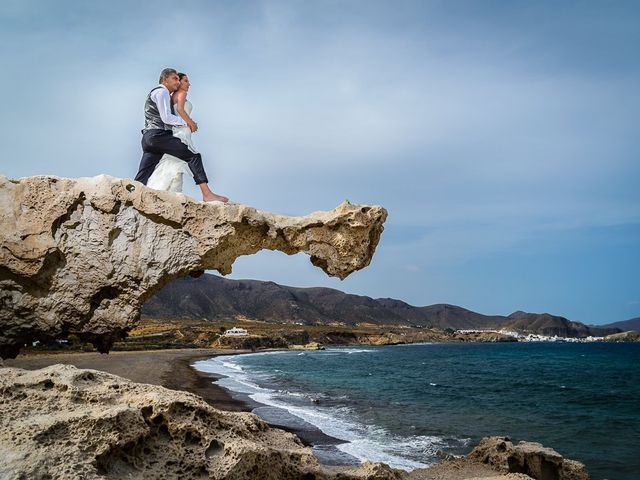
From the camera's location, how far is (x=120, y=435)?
14.2 ft

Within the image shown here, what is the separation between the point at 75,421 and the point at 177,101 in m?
4.88

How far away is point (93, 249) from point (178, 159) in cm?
178

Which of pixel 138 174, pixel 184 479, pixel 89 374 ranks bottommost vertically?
pixel 184 479

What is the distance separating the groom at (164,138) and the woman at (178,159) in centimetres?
5

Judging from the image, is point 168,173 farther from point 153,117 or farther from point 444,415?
point 444,415

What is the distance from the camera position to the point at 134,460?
4496mm

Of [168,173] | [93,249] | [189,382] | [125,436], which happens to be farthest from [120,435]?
[189,382]

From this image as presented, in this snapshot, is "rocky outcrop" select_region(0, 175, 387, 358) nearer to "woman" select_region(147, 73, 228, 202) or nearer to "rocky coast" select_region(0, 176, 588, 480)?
"rocky coast" select_region(0, 176, 588, 480)

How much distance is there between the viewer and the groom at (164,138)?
7.53 meters

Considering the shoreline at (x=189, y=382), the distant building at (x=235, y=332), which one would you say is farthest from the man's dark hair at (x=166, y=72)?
the distant building at (x=235, y=332)

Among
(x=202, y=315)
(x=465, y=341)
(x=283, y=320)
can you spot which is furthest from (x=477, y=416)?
(x=465, y=341)

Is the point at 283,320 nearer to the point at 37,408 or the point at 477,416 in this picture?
the point at 477,416

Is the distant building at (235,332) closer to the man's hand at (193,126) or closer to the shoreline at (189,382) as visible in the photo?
the shoreline at (189,382)

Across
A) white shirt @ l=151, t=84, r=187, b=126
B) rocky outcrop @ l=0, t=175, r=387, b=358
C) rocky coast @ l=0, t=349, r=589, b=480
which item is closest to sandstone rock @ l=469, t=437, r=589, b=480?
rocky coast @ l=0, t=349, r=589, b=480
